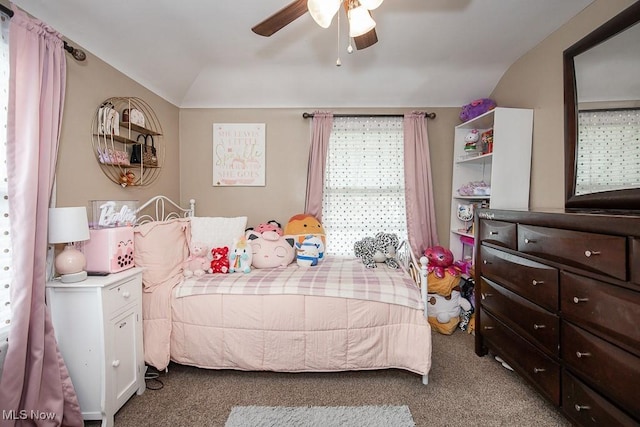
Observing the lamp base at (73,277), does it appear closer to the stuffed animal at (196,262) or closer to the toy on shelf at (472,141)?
the stuffed animal at (196,262)

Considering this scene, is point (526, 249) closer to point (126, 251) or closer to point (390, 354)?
point (390, 354)

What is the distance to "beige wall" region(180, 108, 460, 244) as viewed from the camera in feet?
10.2

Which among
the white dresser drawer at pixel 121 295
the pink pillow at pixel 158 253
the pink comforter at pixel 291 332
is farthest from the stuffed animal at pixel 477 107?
the white dresser drawer at pixel 121 295

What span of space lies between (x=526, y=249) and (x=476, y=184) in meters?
1.37

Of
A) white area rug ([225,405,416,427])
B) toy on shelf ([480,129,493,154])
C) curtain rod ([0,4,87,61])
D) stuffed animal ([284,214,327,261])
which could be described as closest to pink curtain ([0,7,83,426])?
curtain rod ([0,4,87,61])

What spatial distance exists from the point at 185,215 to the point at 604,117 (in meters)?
3.45

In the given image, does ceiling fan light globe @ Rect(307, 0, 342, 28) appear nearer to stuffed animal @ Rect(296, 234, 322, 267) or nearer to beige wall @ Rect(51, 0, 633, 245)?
beige wall @ Rect(51, 0, 633, 245)

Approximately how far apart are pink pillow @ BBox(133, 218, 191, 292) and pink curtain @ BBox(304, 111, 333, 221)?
1302 mm

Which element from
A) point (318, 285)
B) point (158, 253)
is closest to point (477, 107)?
point (318, 285)

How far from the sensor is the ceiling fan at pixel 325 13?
4.02ft

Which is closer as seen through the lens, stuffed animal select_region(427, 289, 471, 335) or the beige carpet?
the beige carpet

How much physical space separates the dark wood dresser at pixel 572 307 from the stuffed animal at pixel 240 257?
5.84 ft

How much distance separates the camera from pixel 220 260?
7.50ft

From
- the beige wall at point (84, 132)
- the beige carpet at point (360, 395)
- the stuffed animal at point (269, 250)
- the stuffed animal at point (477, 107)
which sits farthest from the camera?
the stuffed animal at point (477, 107)
